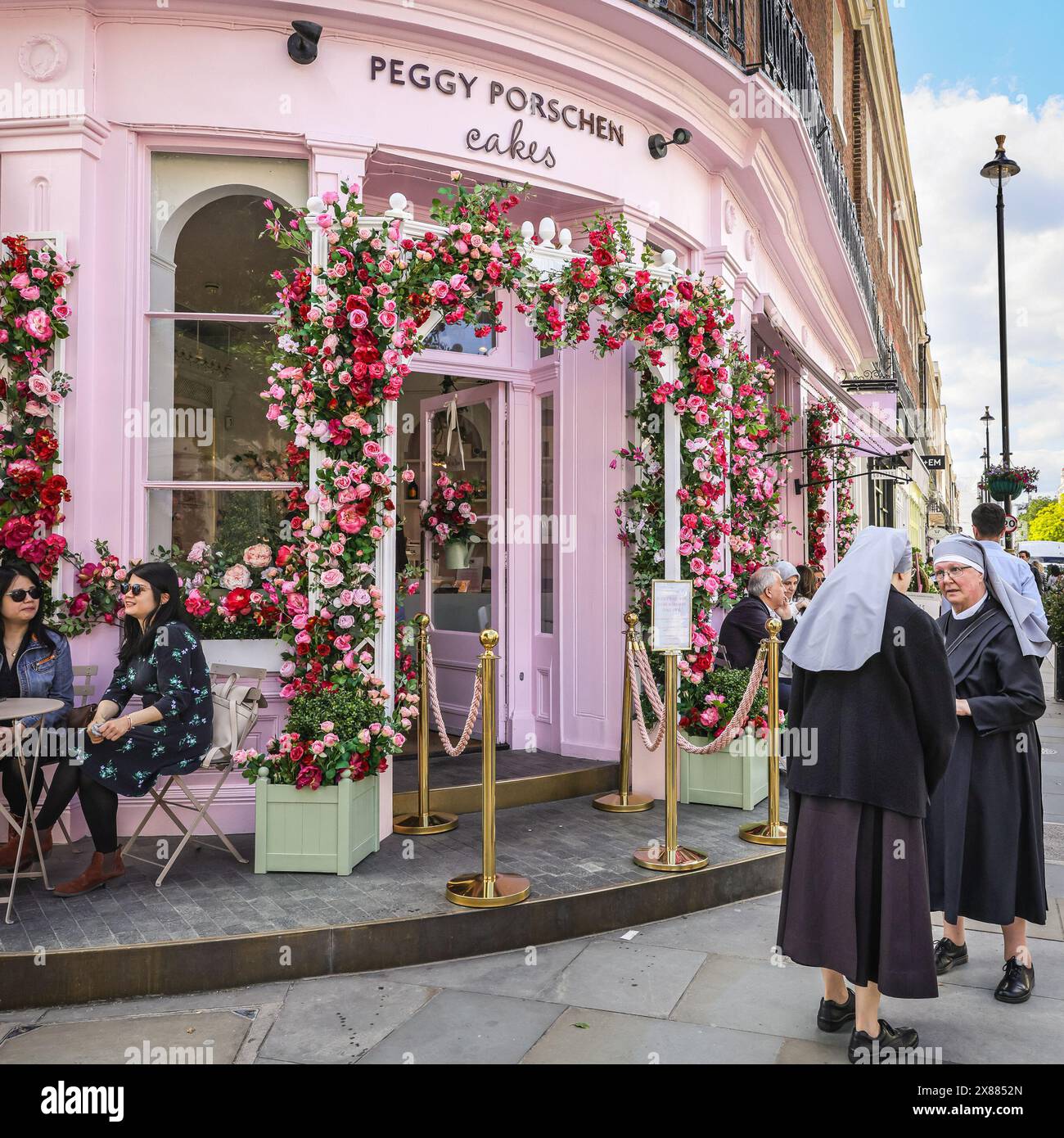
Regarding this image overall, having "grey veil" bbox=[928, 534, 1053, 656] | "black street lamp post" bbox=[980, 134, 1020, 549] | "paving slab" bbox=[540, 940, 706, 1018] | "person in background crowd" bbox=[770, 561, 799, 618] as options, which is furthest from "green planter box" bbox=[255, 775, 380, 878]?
"black street lamp post" bbox=[980, 134, 1020, 549]

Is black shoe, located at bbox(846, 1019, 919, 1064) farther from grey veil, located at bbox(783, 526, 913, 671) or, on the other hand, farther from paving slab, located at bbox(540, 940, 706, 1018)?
grey veil, located at bbox(783, 526, 913, 671)

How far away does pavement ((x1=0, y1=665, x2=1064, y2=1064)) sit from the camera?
3.56 m

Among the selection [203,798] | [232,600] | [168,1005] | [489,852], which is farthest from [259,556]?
[168,1005]

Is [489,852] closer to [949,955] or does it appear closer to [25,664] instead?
[949,955]

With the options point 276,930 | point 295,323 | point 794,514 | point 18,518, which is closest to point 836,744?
point 276,930

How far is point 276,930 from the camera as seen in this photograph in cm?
430

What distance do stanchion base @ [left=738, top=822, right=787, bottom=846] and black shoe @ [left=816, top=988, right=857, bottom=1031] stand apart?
2022 mm

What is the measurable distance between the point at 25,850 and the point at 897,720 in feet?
15.4

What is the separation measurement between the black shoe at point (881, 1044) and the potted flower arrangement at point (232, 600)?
3.85 m

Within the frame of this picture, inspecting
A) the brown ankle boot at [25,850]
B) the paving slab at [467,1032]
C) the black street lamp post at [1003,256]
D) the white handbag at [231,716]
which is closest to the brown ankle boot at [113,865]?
the brown ankle boot at [25,850]

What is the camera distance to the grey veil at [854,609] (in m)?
3.38

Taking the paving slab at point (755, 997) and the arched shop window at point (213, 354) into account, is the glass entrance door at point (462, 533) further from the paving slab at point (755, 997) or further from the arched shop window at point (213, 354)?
the paving slab at point (755, 997)

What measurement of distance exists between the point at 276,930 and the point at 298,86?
4932 millimetres

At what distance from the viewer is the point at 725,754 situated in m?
6.77
